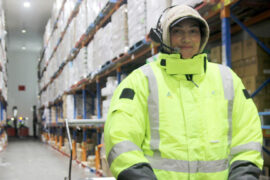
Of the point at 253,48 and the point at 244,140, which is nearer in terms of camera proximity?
the point at 244,140

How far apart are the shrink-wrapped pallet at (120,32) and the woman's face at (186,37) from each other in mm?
3304

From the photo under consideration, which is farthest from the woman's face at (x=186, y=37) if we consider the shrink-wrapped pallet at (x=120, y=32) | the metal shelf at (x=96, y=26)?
the metal shelf at (x=96, y=26)

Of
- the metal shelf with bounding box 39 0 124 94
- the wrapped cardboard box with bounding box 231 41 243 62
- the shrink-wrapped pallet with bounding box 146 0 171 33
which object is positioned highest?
the metal shelf with bounding box 39 0 124 94

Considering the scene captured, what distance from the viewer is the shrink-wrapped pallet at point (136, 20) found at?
4273 mm

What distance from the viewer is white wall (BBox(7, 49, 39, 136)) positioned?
2302cm

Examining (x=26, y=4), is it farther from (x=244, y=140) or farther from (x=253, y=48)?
(x=244, y=140)

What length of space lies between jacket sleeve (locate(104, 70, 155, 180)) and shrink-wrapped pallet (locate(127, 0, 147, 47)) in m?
2.73

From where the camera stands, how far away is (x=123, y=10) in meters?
4.99

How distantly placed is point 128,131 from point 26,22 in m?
16.7

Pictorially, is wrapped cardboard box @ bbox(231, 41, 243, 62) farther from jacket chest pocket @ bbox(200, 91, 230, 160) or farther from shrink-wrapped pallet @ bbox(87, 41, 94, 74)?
shrink-wrapped pallet @ bbox(87, 41, 94, 74)

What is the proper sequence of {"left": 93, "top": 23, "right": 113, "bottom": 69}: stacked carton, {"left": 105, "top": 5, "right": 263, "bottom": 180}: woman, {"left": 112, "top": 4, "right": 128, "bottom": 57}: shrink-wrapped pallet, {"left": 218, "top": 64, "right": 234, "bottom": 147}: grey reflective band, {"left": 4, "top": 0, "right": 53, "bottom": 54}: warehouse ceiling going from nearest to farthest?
{"left": 105, "top": 5, "right": 263, "bottom": 180}: woman → {"left": 218, "top": 64, "right": 234, "bottom": 147}: grey reflective band → {"left": 112, "top": 4, "right": 128, "bottom": 57}: shrink-wrapped pallet → {"left": 93, "top": 23, "right": 113, "bottom": 69}: stacked carton → {"left": 4, "top": 0, "right": 53, "bottom": 54}: warehouse ceiling

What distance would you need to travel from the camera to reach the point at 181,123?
59.9 inches

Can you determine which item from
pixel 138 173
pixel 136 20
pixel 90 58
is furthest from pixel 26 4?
pixel 138 173

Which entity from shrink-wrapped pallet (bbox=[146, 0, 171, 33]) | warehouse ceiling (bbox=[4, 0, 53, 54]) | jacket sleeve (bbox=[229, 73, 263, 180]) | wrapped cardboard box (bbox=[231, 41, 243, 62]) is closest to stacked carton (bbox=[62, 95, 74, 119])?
warehouse ceiling (bbox=[4, 0, 53, 54])
